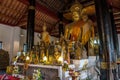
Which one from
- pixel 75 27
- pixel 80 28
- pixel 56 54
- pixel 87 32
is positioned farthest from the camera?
pixel 75 27

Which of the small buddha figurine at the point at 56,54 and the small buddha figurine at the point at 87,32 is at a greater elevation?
the small buddha figurine at the point at 87,32

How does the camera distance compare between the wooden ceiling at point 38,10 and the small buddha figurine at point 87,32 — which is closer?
the small buddha figurine at point 87,32

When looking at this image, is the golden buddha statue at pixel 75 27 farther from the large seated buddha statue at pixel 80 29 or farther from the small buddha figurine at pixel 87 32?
the small buddha figurine at pixel 87 32

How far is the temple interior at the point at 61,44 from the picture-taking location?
137 inches

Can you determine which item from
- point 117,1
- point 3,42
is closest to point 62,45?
point 117,1

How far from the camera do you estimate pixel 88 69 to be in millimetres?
4684

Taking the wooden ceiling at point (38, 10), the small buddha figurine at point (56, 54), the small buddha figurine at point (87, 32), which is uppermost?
the wooden ceiling at point (38, 10)

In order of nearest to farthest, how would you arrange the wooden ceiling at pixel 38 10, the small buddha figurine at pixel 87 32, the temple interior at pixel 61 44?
the temple interior at pixel 61 44
the small buddha figurine at pixel 87 32
the wooden ceiling at pixel 38 10

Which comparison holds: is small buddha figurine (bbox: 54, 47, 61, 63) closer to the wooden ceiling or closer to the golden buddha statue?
the golden buddha statue

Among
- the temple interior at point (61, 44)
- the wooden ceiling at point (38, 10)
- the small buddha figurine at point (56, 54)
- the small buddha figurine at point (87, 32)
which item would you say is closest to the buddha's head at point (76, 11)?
the temple interior at point (61, 44)

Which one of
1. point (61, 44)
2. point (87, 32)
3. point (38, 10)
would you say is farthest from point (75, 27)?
point (38, 10)

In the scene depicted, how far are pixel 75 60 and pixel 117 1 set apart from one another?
523cm

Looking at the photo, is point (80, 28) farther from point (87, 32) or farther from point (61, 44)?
point (61, 44)

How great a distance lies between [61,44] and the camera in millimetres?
4090
